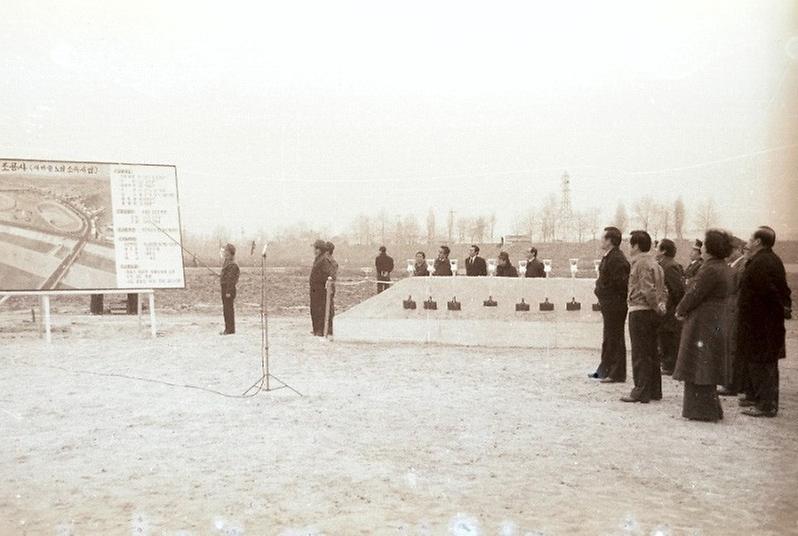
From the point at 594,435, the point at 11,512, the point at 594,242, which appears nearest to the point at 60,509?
the point at 11,512

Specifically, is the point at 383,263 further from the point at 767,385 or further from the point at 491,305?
the point at 767,385

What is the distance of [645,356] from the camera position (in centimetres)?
564

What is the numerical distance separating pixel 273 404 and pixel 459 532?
2.74m

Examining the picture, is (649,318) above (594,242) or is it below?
below

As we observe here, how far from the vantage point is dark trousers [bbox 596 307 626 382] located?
6.49m

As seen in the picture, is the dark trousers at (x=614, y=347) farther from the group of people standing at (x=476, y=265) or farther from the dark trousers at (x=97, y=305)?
the dark trousers at (x=97, y=305)

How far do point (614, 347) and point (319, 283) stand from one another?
14.5ft

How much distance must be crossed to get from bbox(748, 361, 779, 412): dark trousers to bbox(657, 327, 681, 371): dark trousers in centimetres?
161

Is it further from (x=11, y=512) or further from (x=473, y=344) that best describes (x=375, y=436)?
(x=473, y=344)

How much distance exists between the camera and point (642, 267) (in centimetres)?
568

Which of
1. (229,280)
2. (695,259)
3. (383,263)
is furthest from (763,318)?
(383,263)

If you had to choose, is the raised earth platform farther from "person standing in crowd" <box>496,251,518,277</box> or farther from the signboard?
the signboard

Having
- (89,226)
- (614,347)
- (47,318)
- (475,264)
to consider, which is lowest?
(614,347)

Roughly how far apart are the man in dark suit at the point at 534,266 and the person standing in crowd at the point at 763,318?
13.6 feet
